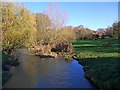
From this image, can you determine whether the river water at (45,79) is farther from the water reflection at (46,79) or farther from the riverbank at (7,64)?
the riverbank at (7,64)

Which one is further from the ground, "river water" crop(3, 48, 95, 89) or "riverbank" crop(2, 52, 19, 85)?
"riverbank" crop(2, 52, 19, 85)

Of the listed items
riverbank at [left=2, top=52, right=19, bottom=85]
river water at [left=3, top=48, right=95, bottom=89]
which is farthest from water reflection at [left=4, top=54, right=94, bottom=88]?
riverbank at [left=2, top=52, right=19, bottom=85]

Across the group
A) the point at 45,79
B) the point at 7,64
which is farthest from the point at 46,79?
the point at 7,64

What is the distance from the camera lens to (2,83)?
2448 cm

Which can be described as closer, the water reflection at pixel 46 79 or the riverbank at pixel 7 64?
the water reflection at pixel 46 79

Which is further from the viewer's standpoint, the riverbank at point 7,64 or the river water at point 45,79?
the riverbank at point 7,64

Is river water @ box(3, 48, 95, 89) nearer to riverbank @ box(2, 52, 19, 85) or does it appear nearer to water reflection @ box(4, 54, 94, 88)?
water reflection @ box(4, 54, 94, 88)

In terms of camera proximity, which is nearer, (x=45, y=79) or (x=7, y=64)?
(x=45, y=79)

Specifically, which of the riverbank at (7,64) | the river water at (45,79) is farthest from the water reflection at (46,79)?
the riverbank at (7,64)

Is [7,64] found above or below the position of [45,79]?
above

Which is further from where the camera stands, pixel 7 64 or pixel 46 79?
pixel 7 64

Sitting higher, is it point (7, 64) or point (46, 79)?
point (7, 64)

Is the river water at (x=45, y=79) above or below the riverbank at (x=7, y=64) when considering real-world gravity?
below

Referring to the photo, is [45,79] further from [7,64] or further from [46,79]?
[7,64]
